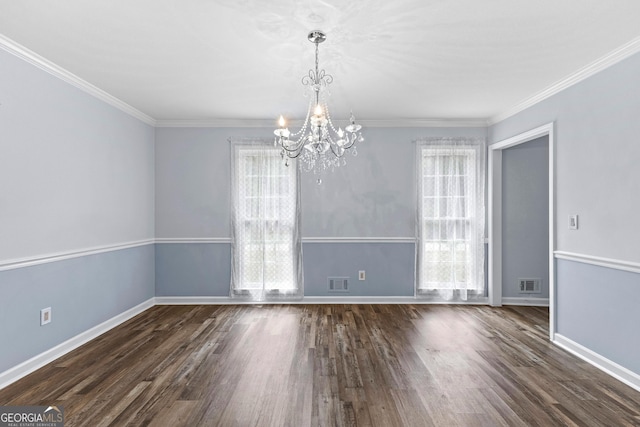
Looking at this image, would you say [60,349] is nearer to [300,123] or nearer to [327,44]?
[327,44]

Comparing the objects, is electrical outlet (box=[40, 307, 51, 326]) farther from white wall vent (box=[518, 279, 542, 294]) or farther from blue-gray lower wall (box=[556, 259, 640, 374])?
white wall vent (box=[518, 279, 542, 294])

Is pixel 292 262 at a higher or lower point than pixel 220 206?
lower

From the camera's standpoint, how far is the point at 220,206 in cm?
511

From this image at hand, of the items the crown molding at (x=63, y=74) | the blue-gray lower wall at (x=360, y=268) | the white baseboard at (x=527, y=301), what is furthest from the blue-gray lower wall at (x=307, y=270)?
the crown molding at (x=63, y=74)

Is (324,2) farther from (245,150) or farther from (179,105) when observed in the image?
(245,150)

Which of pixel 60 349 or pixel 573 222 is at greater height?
pixel 573 222

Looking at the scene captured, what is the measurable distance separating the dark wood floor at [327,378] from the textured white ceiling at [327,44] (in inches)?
98.8

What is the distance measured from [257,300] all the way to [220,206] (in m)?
1.39

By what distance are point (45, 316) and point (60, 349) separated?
377 mm

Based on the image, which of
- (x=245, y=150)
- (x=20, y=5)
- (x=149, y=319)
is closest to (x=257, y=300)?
(x=149, y=319)

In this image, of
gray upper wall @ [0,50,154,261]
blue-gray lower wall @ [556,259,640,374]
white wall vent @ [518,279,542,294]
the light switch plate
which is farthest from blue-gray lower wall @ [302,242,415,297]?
gray upper wall @ [0,50,154,261]

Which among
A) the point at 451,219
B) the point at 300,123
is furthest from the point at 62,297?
the point at 451,219

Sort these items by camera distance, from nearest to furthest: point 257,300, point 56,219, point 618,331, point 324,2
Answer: point 324,2
point 618,331
point 56,219
point 257,300

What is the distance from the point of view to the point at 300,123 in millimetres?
5008
